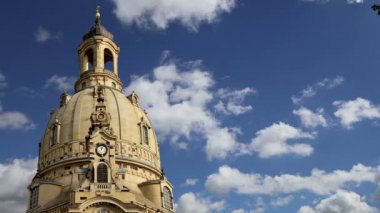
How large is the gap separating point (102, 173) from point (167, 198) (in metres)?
10.7

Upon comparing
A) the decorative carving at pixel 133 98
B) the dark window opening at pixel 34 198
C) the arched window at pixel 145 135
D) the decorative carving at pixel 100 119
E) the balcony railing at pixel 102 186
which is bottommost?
the balcony railing at pixel 102 186

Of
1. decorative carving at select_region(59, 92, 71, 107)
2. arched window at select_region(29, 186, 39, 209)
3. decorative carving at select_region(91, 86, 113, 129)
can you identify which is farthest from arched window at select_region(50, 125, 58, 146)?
decorative carving at select_region(91, 86, 113, 129)

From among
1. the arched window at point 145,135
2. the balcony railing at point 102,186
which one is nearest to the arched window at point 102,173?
the balcony railing at point 102,186

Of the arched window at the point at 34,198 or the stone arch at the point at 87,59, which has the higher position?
the stone arch at the point at 87,59

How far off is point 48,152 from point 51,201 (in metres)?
9.40

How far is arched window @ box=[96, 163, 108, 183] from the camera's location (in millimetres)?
48366

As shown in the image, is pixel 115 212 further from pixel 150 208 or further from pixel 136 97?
pixel 136 97

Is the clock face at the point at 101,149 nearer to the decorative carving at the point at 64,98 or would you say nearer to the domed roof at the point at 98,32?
the decorative carving at the point at 64,98

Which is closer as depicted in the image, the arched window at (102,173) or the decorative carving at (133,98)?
the arched window at (102,173)

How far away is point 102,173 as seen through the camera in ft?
160

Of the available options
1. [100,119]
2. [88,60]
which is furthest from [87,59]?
[100,119]

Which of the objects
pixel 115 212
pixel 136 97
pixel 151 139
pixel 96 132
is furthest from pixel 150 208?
pixel 136 97

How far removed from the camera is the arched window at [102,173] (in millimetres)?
48366

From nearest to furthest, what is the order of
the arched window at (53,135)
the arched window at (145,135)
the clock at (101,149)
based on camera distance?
the clock at (101,149)
the arched window at (53,135)
the arched window at (145,135)
